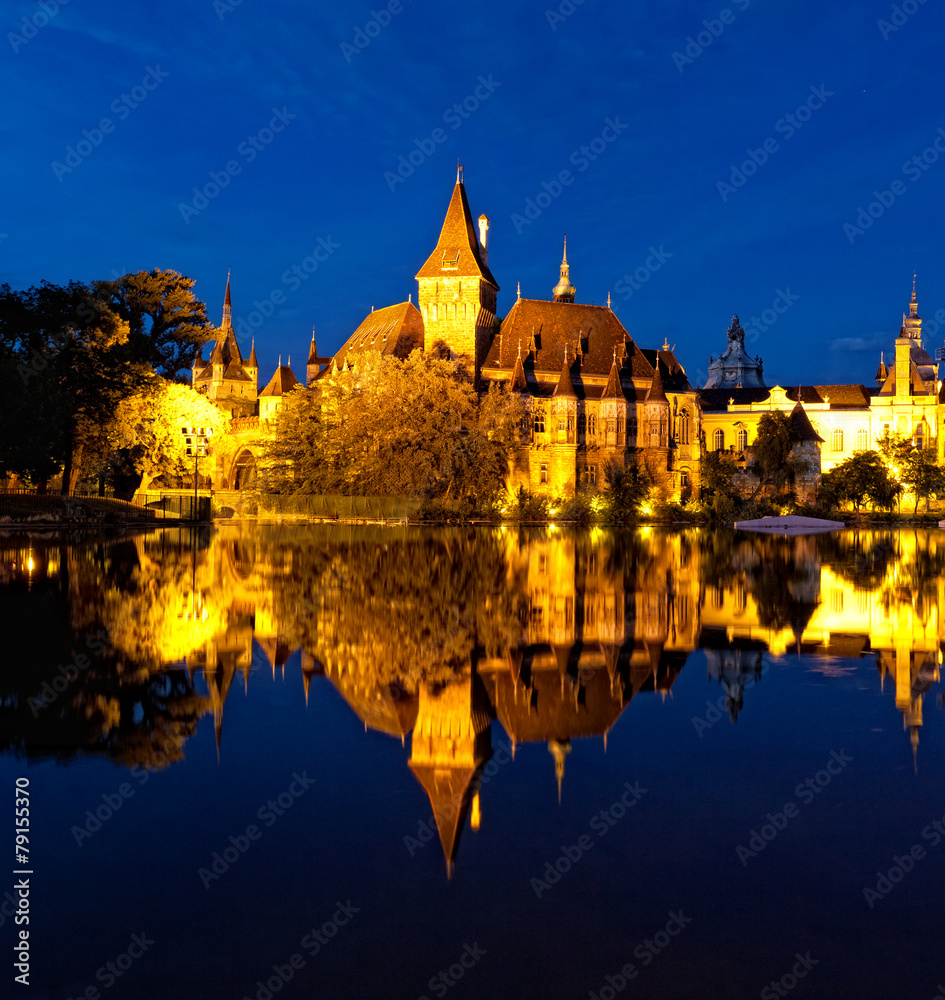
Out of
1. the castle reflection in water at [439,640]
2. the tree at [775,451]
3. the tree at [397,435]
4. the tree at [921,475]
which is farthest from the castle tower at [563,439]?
the castle reflection in water at [439,640]

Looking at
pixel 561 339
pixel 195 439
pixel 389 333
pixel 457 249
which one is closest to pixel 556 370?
pixel 561 339

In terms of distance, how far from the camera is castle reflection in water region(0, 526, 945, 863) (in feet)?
26.6

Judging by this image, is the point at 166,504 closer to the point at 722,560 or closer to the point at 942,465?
the point at 722,560

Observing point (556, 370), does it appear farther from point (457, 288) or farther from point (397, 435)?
point (397, 435)

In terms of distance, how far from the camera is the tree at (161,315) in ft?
173

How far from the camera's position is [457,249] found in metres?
73.1

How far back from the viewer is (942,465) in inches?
3376

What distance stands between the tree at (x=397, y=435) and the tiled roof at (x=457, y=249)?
13.6 metres

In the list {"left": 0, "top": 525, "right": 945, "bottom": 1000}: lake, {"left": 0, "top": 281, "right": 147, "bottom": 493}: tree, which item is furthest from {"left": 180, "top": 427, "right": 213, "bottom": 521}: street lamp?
{"left": 0, "top": 525, "right": 945, "bottom": 1000}: lake

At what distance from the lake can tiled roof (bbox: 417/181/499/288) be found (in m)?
60.8

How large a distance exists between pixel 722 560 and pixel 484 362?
156ft

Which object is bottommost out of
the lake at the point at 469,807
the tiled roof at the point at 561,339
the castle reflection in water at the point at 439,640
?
the lake at the point at 469,807

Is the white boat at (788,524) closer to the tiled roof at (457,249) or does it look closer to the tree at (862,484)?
the tree at (862,484)

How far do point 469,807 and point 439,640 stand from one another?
5928 mm
